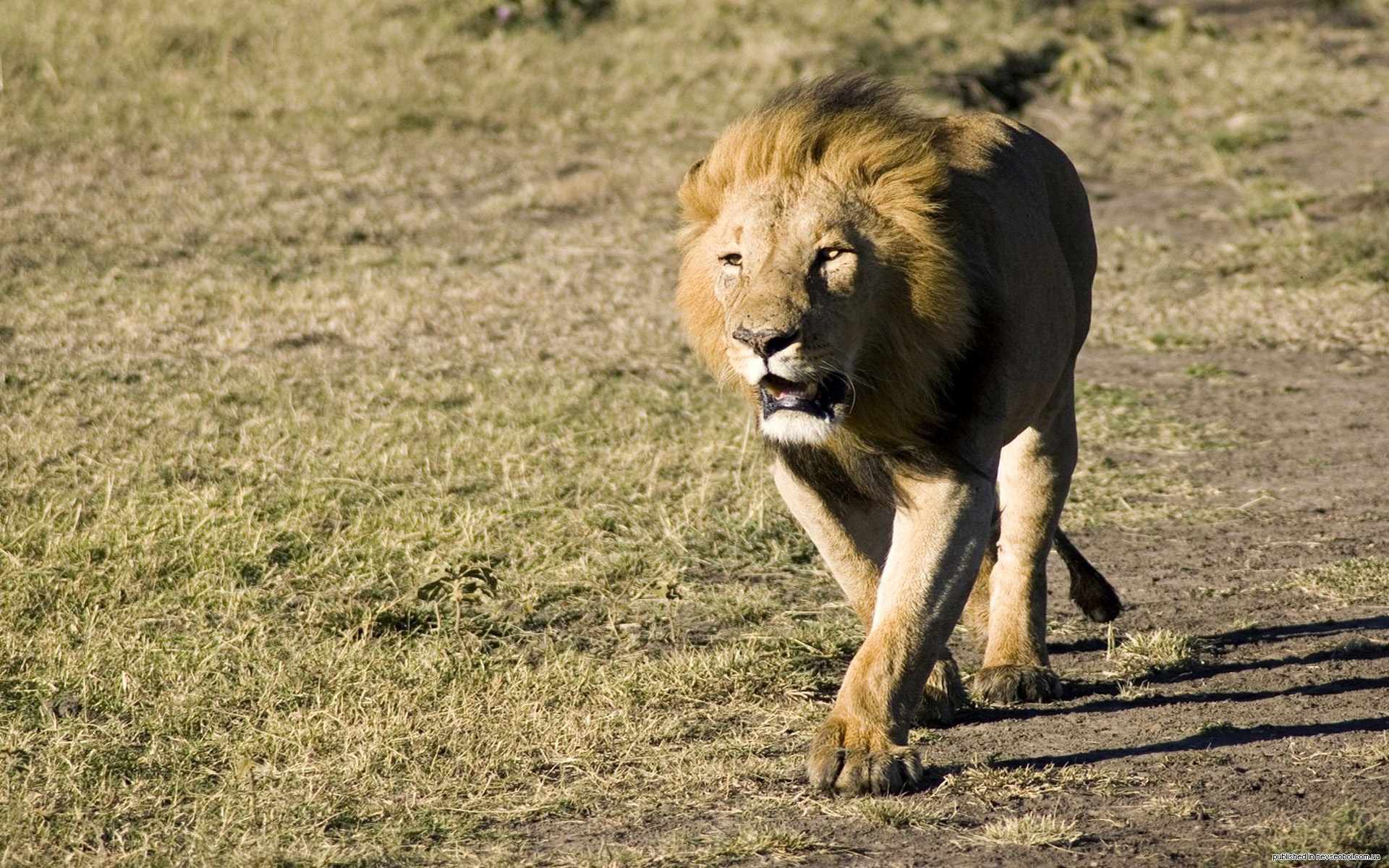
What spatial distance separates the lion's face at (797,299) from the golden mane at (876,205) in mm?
46

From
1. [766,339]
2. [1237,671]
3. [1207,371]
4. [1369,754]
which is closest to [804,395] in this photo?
[766,339]

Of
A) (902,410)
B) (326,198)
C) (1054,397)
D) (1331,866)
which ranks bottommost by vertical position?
(326,198)

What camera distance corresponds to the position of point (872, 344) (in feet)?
11.8

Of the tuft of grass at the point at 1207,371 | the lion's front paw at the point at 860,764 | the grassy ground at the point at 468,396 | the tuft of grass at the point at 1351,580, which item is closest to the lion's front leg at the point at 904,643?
the lion's front paw at the point at 860,764

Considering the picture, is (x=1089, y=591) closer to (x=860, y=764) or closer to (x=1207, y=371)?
(x=860, y=764)

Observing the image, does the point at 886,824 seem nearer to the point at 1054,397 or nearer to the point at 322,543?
the point at 1054,397

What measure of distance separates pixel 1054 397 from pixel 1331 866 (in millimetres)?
1733

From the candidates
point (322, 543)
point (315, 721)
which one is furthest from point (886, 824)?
point (322, 543)

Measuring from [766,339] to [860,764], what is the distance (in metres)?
0.93

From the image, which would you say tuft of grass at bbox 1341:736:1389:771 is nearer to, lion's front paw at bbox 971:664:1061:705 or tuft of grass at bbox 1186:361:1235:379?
lion's front paw at bbox 971:664:1061:705

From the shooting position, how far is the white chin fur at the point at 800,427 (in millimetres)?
3492

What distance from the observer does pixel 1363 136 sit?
12.2 m

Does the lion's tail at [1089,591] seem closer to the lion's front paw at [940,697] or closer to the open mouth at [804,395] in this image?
the lion's front paw at [940,697]

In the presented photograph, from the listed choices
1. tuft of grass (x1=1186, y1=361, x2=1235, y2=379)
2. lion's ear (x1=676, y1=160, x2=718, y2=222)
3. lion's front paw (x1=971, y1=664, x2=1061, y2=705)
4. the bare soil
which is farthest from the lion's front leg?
tuft of grass (x1=1186, y1=361, x2=1235, y2=379)
